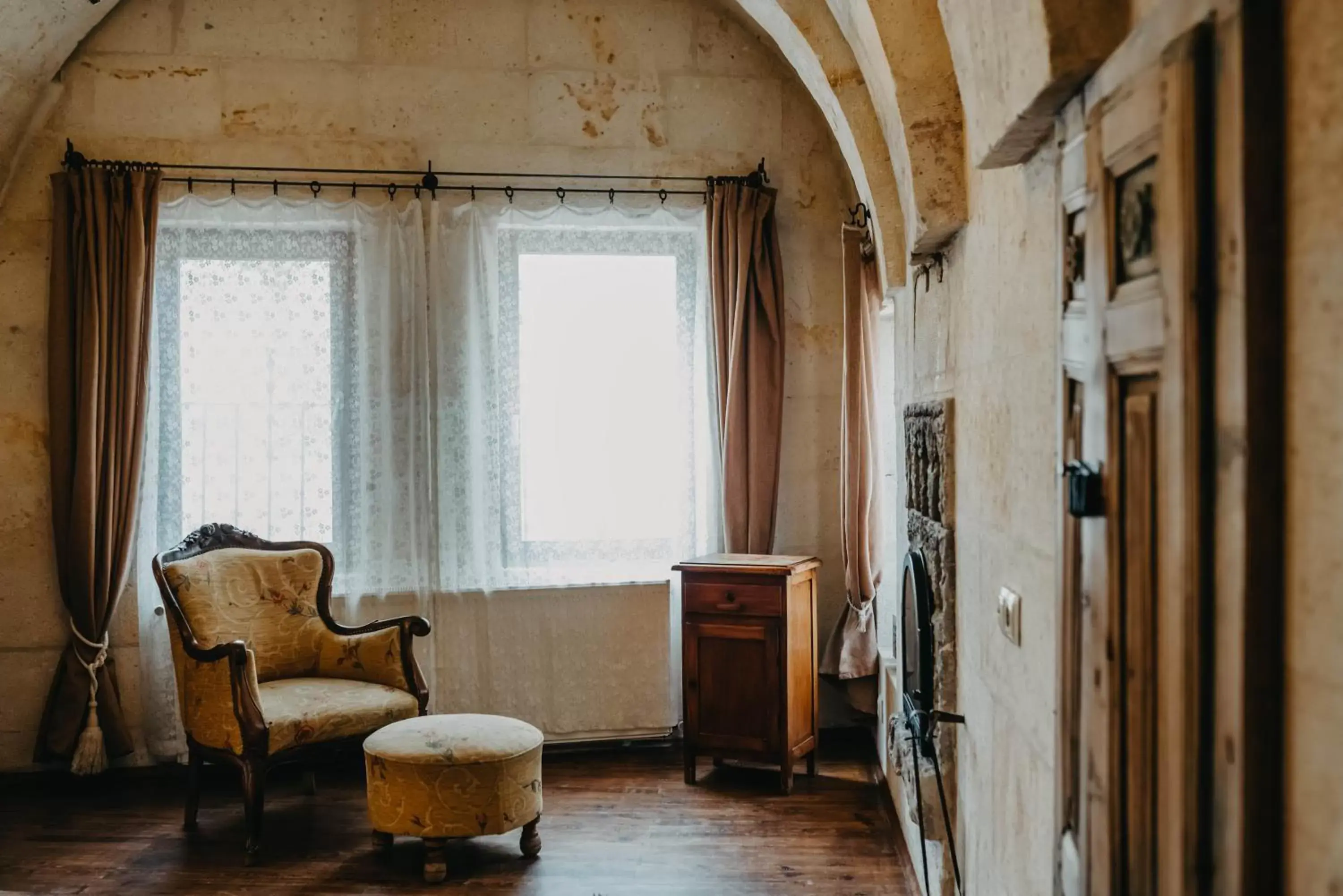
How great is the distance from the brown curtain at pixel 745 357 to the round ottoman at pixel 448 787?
1.46 metres

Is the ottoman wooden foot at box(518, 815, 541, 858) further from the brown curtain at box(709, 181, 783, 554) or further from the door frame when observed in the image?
the door frame

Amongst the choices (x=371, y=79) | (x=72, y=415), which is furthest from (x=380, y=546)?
(x=371, y=79)

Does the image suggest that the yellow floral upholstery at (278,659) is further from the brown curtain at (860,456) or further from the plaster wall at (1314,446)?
the plaster wall at (1314,446)

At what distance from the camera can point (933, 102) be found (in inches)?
99.0

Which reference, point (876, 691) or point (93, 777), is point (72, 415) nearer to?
point (93, 777)

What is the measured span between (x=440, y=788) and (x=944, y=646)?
1.69 metres

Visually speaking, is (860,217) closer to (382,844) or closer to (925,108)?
(925,108)

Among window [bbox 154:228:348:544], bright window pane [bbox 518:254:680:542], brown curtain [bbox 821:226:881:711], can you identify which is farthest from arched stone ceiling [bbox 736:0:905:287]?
window [bbox 154:228:348:544]

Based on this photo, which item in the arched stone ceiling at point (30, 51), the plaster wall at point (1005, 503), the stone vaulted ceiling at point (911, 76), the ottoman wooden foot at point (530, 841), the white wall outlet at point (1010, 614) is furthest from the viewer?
the arched stone ceiling at point (30, 51)

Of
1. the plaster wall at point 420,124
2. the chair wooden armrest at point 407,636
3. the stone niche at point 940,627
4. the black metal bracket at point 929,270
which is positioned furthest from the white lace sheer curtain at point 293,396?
the stone niche at point 940,627

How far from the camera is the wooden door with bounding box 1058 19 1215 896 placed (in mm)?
958

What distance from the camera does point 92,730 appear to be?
14.3 ft

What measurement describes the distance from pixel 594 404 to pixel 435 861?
2000mm

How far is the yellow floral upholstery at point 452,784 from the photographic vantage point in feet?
11.3
